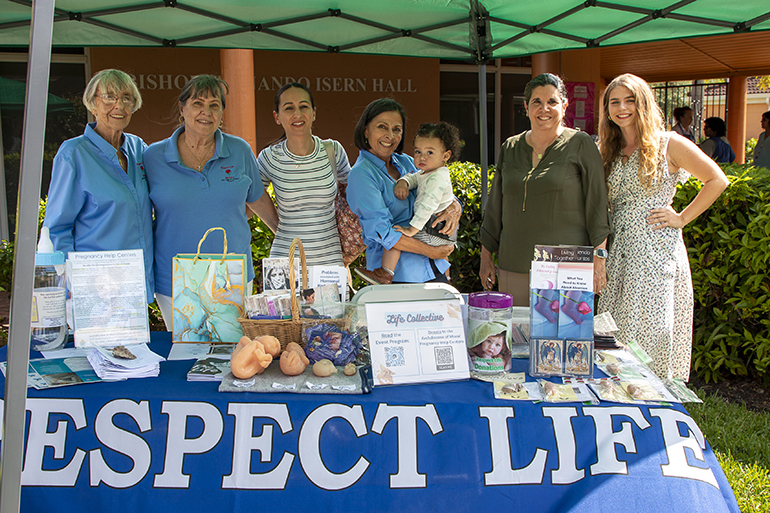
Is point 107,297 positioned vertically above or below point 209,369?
above

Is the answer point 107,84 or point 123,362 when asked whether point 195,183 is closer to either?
point 107,84

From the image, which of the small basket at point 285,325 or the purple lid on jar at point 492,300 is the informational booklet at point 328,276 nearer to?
the small basket at point 285,325

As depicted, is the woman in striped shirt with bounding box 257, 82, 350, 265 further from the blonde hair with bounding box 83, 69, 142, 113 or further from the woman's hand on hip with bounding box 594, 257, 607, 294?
the woman's hand on hip with bounding box 594, 257, 607, 294

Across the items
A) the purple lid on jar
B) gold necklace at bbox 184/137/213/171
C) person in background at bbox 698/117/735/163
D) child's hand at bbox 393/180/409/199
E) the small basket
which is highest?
person in background at bbox 698/117/735/163

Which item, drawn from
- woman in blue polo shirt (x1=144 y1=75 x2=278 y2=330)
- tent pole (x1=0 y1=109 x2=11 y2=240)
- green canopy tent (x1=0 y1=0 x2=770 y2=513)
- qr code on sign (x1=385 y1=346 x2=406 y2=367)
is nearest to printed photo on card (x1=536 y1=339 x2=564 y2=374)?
qr code on sign (x1=385 y1=346 x2=406 y2=367)

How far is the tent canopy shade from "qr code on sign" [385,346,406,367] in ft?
7.20

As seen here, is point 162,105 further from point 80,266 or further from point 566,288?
point 566,288

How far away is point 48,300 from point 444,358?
131 cm

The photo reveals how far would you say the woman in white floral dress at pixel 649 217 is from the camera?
266 centimetres

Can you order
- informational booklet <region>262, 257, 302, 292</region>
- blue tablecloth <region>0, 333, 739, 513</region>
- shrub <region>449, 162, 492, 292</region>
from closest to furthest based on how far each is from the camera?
blue tablecloth <region>0, 333, 739, 513</region>
informational booklet <region>262, 257, 302, 292</region>
shrub <region>449, 162, 492, 292</region>

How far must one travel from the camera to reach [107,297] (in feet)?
6.20

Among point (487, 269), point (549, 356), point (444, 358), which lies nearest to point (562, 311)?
point (549, 356)

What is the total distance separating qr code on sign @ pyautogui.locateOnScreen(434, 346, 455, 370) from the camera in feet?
5.60

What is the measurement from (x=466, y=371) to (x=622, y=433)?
0.45m
